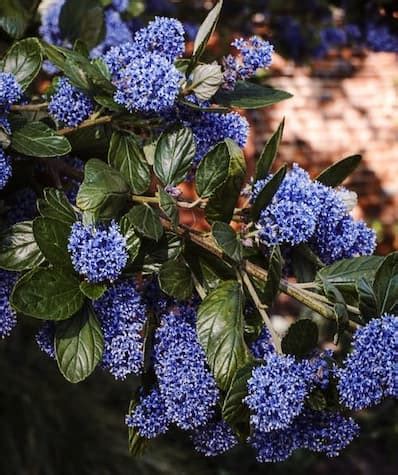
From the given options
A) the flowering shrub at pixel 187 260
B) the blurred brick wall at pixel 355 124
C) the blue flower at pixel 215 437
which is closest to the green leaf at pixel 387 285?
the flowering shrub at pixel 187 260

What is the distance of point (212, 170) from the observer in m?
0.92

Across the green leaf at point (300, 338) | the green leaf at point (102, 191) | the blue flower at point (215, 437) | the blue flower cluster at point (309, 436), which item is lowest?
the blue flower at point (215, 437)

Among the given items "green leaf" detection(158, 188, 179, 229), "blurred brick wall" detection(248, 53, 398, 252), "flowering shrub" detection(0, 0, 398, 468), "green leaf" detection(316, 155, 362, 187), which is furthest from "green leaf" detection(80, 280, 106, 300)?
"blurred brick wall" detection(248, 53, 398, 252)

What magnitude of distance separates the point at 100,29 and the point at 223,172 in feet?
1.76

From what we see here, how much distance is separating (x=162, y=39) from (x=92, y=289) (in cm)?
30

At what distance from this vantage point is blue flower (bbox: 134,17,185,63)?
3.02ft

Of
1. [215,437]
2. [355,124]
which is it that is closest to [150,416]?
[215,437]

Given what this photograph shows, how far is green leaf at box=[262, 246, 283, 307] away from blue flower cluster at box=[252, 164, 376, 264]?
3 centimetres

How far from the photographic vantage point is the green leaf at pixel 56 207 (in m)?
0.88

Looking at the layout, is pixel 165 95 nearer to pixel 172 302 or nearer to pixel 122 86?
pixel 122 86

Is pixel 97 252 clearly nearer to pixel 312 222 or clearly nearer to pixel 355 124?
pixel 312 222

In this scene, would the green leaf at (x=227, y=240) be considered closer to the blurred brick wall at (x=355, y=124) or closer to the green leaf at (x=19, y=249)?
the green leaf at (x=19, y=249)

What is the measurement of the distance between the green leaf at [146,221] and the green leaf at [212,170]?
0.08 meters

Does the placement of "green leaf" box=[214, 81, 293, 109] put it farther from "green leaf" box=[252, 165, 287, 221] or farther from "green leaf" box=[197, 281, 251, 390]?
"green leaf" box=[197, 281, 251, 390]
